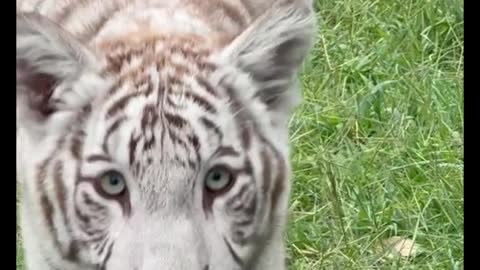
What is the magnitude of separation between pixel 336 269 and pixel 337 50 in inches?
62.5

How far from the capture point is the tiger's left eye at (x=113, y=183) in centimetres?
363

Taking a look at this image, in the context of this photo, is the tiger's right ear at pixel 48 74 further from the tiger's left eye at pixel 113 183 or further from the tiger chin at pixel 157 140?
the tiger's left eye at pixel 113 183

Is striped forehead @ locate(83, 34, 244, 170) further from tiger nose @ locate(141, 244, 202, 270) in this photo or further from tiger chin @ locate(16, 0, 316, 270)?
tiger nose @ locate(141, 244, 202, 270)

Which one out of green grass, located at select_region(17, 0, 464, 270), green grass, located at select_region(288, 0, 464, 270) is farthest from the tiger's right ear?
green grass, located at select_region(288, 0, 464, 270)

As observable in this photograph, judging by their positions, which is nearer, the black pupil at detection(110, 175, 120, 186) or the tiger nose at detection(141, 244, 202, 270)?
the tiger nose at detection(141, 244, 202, 270)

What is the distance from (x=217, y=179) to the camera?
3.69m

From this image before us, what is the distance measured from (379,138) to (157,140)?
7.39 feet

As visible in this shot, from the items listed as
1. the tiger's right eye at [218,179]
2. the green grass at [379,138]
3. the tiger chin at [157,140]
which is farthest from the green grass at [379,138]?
the tiger's right eye at [218,179]

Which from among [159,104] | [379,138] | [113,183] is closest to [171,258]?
[113,183]

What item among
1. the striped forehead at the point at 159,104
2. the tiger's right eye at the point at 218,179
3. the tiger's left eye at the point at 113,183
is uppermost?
the striped forehead at the point at 159,104

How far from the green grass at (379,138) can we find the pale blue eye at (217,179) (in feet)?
4.67

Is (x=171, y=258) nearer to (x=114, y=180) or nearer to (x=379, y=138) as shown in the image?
(x=114, y=180)

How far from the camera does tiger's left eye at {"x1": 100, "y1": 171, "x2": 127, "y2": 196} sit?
3.63m

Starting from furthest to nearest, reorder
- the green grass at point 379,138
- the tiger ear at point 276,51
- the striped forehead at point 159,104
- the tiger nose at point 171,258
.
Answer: the green grass at point 379,138
the tiger ear at point 276,51
the striped forehead at point 159,104
the tiger nose at point 171,258
